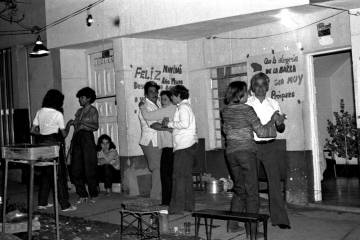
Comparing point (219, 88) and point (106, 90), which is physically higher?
point (106, 90)

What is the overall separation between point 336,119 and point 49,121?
7.57 meters

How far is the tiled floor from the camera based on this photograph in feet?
26.8

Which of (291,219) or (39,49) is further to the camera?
(39,49)

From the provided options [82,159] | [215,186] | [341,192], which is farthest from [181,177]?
[341,192]

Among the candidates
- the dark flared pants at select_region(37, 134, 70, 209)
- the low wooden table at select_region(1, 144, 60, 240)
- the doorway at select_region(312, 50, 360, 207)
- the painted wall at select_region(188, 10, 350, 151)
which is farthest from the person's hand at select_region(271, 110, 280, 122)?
the doorway at select_region(312, 50, 360, 207)

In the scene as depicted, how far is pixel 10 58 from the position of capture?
488 inches

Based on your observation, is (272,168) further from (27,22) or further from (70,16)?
(27,22)

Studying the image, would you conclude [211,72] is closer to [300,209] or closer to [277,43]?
[277,43]

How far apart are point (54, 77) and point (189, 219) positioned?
17.5ft

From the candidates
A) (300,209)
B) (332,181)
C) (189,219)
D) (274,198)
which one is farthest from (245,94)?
(332,181)

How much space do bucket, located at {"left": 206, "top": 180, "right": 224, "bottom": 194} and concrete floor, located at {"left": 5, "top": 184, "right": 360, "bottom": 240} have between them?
17 cm

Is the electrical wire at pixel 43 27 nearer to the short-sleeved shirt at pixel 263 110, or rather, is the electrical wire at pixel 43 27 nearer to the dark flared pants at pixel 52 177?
the dark flared pants at pixel 52 177

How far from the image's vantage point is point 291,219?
715cm

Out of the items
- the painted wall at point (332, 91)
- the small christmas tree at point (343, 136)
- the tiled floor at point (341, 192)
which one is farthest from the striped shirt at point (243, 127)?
the painted wall at point (332, 91)
